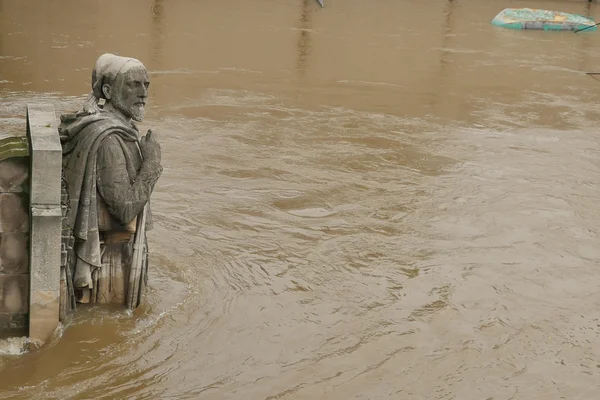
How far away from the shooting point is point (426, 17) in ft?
80.3

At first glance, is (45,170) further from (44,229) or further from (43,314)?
(43,314)

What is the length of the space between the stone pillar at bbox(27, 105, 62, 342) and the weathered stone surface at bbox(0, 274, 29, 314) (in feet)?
0.39

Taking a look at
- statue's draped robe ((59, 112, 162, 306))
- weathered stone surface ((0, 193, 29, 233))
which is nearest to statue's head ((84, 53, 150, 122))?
statue's draped robe ((59, 112, 162, 306))

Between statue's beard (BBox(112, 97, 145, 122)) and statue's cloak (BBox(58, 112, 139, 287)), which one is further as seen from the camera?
statue's beard (BBox(112, 97, 145, 122))

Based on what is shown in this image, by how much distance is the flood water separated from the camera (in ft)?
21.6

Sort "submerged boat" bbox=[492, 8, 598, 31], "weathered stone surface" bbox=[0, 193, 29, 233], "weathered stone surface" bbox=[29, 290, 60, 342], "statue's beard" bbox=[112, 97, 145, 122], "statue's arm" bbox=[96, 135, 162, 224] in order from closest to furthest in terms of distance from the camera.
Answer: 1. "weathered stone surface" bbox=[0, 193, 29, 233]
2. "weathered stone surface" bbox=[29, 290, 60, 342]
3. "statue's arm" bbox=[96, 135, 162, 224]
4. "statue's beard" bbox=[112, 97, 145, 122]
5. "submerged boat" bbox=[492, 8, 598, 31]

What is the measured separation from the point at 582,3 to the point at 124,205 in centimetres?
2576

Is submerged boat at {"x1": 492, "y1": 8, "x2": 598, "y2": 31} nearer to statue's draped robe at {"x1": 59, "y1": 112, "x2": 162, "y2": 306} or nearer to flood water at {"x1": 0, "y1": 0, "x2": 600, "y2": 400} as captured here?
flood water at {"x1": 0, "y1": 0, "x2": 600, "y2": 400}

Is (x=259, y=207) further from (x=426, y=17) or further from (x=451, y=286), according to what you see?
(x=426, y=17)

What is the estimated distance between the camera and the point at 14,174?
6.03 m

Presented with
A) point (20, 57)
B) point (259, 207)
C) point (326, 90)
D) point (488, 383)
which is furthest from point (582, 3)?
point (488, 383)

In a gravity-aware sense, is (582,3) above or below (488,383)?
above

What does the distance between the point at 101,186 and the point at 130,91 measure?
701mm

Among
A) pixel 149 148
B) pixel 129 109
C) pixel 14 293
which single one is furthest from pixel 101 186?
pixel 14 293
